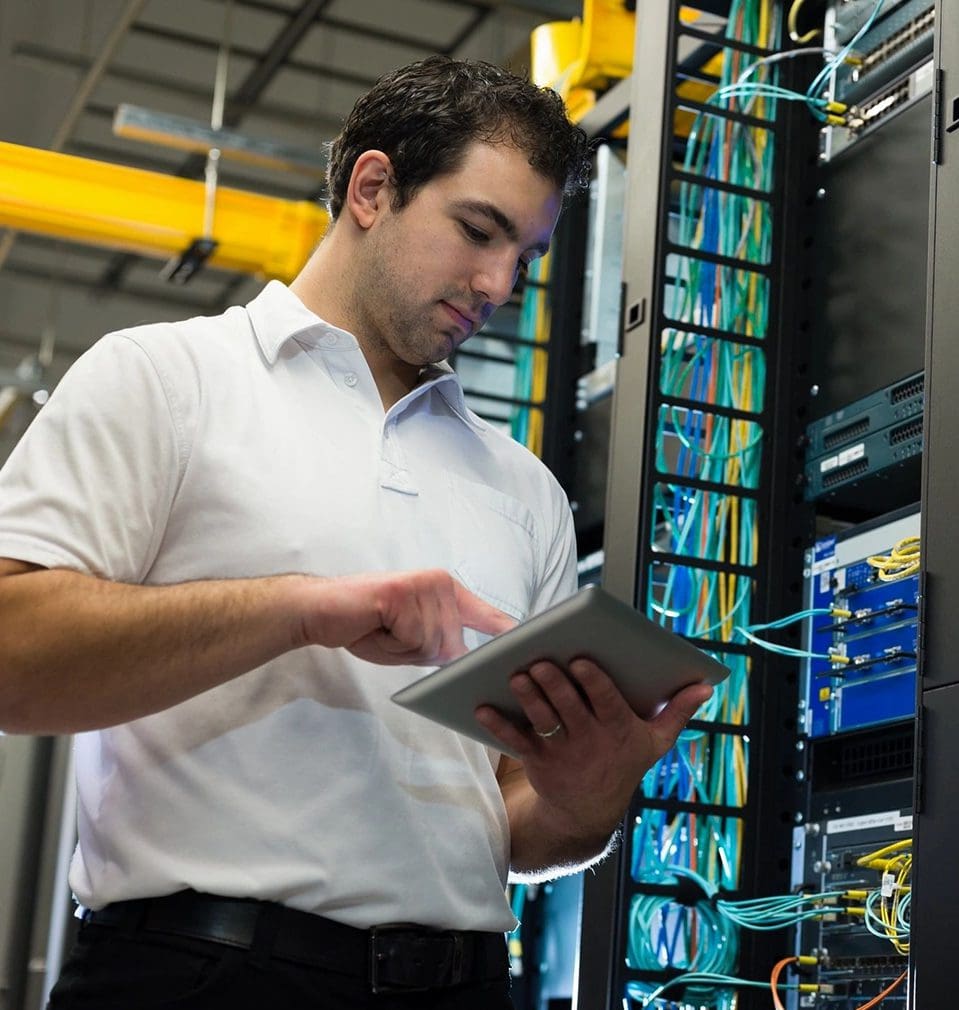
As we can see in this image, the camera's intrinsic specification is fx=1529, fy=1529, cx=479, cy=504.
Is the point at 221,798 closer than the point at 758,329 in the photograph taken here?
Yes

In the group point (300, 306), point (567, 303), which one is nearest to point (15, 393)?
point (567, 303)

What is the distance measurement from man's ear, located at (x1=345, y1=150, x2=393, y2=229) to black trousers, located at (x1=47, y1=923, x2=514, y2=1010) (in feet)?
2.54

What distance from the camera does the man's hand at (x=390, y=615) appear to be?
1.16m

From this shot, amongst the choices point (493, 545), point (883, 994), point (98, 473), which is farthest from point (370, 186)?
point (883, 994)

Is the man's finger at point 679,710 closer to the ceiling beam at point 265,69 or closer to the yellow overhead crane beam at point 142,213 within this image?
the yellow overhead crane beam at point 142,213

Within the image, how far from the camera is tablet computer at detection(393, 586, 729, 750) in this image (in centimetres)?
110

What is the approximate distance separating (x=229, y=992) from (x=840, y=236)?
1.47 metres

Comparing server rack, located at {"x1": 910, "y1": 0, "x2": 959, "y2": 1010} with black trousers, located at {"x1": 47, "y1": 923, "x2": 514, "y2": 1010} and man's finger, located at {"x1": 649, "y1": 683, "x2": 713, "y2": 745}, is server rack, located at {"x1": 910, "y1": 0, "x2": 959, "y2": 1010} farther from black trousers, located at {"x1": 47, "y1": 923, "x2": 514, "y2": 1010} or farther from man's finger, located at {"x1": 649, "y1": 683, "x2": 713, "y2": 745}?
black trousers, located at {"x1": 47, "y1": 923, "x2": 514, "y2": 1010}

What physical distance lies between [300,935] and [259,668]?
226 millimetres

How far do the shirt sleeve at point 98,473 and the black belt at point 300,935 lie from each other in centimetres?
28

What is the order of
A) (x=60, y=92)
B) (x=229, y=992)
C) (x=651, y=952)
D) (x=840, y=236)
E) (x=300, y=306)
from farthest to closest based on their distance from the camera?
(x=60, y=92), (x=840, y=236), (x=651, y=952), (x=300, y=306), (x=229, y=992)

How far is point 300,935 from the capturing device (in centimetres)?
125

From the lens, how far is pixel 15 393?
703 centimetres

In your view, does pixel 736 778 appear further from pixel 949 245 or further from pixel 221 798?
pixel 221 798
